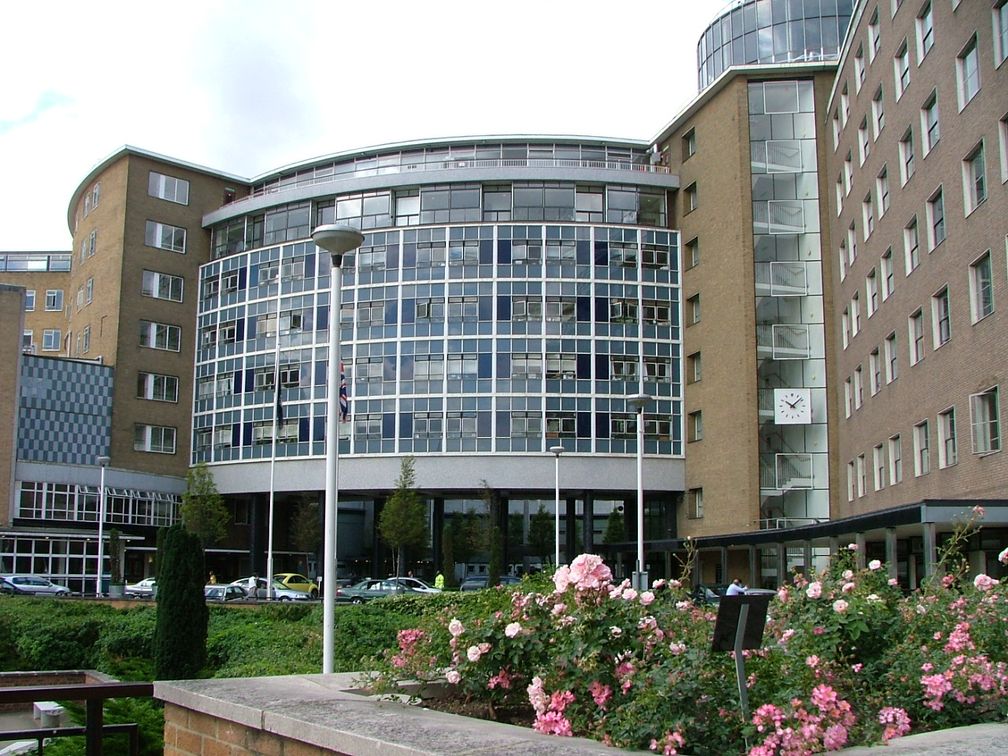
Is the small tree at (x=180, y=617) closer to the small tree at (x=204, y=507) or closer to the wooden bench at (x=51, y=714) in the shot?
the wooden bench at (x=51, y=714)

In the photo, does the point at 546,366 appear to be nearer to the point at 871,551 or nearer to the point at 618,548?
the point at 618,548

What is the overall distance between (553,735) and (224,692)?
2030 millimetres

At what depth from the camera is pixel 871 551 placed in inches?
1667

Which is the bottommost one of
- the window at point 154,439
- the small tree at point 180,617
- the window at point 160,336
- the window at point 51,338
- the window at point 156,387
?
the small tree at point 180,617

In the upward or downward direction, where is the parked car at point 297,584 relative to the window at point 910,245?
downward

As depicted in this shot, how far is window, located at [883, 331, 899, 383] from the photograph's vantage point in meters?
36.9

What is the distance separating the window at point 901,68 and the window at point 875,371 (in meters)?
9.51

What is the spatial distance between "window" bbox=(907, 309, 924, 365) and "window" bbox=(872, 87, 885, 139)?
312 inches

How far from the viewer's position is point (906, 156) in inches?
1368

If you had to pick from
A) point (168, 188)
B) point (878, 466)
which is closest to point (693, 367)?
point (878, 466)

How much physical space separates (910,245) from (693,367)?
2693 centimetres

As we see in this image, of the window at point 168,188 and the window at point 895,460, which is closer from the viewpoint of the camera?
the window at point 895,460

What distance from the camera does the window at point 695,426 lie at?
59.5m

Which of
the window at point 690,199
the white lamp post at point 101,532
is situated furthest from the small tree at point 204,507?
the window at point 690,199
